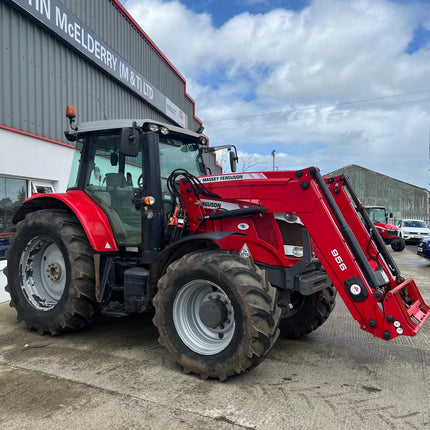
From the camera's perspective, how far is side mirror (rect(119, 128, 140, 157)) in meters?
3.81

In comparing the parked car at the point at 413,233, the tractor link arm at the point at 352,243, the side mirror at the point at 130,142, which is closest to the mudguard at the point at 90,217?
the side mirror at the point at 130,142

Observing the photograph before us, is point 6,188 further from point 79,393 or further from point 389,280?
point 389,280

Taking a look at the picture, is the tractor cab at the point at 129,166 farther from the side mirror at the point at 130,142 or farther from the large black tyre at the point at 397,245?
the large black tyre at the point at 397,245

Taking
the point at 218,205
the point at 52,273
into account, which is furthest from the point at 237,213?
the point at 52,273

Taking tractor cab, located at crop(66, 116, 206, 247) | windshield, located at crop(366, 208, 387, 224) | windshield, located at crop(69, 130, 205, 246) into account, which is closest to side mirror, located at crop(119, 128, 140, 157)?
tractor cab, located at crop(66, 116, 206, 247)

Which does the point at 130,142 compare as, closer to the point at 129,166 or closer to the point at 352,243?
the point at 129,166

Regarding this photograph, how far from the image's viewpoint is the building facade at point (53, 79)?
7016 mm

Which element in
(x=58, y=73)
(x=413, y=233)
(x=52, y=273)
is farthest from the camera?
(x=413, y=233)

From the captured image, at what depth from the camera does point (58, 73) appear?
27.7ft

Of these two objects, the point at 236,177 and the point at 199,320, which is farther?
the point at 236,177

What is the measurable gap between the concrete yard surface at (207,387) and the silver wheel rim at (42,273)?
45cm

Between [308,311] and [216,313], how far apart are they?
150 centimetres

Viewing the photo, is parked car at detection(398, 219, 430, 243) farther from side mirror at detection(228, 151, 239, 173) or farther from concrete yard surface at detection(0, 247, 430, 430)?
side mirror at detection(228, 151, 239, 173)

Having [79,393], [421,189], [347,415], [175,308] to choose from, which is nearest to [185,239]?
[175,308]
